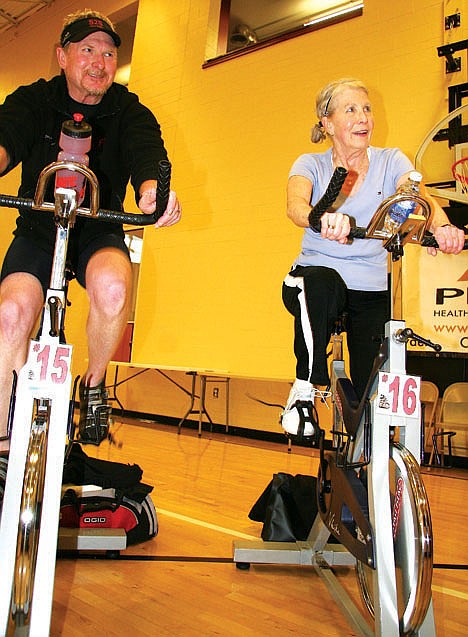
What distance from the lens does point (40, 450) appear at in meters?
1.16

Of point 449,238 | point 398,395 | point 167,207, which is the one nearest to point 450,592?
point 398,395

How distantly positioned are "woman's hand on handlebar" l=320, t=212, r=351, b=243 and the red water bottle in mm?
557

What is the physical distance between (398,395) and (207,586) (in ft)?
2.99

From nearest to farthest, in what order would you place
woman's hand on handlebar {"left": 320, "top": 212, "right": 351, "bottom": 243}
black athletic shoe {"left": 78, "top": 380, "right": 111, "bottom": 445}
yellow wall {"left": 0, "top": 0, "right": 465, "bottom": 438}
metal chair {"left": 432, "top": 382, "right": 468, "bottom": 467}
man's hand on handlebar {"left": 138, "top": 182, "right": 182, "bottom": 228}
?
woman's hand on handlebar {"left": 320, "top": 212, "right": 351, "bottom": 243} → man's hand on handlebar {"left": 138, "top": 182, "right": 182, "bottom": 228} → black athletic shoe {"left": 78, "top": 380, "right": 111, "bottom": 445} → metal chair {"left": 432, "top": 382, "right": 468, "bottom": 467} → yellow wall {"left": 0, "top": 0, "right": 465, "bottom": 438}

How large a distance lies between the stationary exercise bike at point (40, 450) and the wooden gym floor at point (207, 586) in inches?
13.2

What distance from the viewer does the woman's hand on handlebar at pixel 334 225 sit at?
4.05 ft

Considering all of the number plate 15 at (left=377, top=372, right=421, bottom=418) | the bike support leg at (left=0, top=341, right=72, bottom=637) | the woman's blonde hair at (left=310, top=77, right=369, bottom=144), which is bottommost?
the bike support leg at (left=0, top=341, right=72, bottom=637)

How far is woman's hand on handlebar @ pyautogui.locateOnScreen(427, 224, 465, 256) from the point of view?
4.58ft

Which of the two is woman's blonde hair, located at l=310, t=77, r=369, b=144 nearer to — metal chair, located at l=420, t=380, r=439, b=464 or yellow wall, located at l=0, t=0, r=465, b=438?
metal chair, located at l=420, t=380, r=439, b=464

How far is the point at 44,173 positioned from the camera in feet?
3.87

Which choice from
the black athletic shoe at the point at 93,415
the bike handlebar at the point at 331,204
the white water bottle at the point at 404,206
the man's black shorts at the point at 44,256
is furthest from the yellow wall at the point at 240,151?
the white water bottle at the point at 404,206

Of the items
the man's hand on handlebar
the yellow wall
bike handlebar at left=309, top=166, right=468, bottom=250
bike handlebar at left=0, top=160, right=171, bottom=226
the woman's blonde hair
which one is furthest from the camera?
the yellow wall

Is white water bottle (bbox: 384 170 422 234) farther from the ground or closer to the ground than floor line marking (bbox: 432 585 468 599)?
farther from the ground

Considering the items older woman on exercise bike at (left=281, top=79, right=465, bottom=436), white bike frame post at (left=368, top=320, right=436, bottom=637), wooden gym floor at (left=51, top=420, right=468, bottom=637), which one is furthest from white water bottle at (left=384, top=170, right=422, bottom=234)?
Result: wooden gym floor at (left=51, top=420, right=468, bottom=637)
